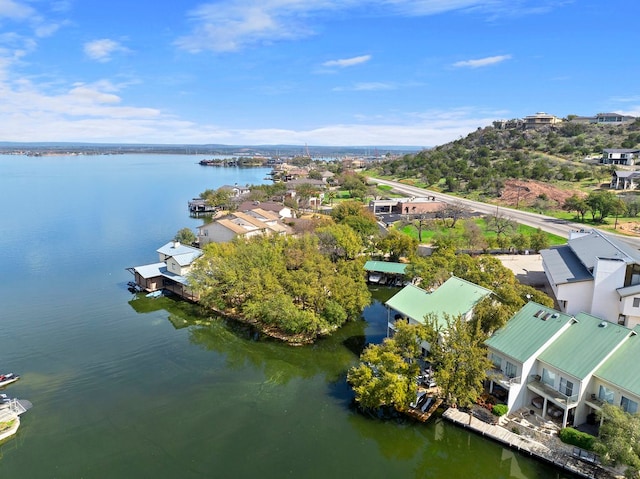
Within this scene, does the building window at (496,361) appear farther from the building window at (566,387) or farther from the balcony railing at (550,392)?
the building window at (566,387)

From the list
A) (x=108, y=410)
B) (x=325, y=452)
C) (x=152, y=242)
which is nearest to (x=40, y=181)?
(x=152, y=242)

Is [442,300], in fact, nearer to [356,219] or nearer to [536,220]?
[356,219]

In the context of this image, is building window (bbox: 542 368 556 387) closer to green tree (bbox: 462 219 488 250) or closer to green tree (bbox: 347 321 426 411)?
green tree (bbox: 347 321 426 411)

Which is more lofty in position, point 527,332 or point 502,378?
point 527,332

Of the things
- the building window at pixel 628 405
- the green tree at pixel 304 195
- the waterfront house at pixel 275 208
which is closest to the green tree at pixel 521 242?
the building window at pixel 628 405

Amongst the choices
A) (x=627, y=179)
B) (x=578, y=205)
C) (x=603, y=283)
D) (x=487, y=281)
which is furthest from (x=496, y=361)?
(x=627, y=179)

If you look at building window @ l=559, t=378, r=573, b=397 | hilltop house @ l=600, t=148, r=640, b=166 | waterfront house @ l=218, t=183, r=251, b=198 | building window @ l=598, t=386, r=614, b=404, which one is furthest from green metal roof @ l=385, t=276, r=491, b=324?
hilltop house @ l=600, t=148, r=640, b=166
